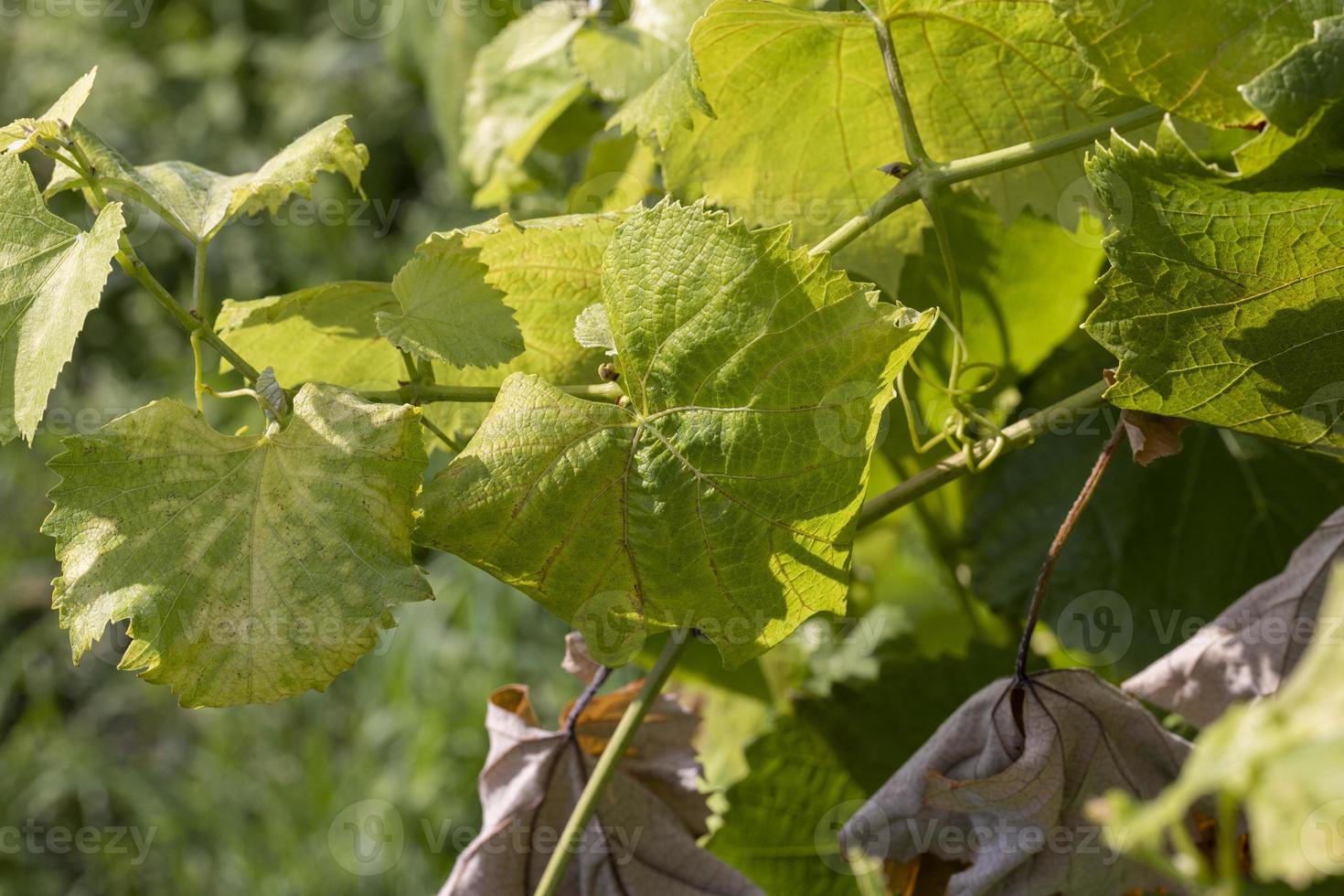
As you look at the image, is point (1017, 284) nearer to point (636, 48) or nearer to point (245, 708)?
point (636, 48)

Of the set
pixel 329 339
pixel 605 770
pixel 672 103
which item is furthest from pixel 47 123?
pixel 605 770

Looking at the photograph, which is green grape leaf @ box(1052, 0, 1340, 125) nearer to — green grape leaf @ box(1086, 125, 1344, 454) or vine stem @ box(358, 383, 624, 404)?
green grape leaf @ box(1086, 125, 1344, 454)

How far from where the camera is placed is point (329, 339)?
70 cm

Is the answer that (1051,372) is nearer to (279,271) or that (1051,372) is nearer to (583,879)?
(583,879)

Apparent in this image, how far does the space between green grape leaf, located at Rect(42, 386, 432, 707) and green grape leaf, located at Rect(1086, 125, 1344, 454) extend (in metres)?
0.31

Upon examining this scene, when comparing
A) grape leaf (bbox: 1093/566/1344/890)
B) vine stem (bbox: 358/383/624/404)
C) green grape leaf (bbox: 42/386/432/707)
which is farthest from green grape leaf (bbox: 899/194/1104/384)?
grape leaf (bbox: 1093/566/1344/890)

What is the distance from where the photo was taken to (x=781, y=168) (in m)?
0.72

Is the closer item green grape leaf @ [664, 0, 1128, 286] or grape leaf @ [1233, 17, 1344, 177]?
grape leaf @ [1233, 17, 1344, 177]

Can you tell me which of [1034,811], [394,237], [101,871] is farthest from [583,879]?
[394,237]

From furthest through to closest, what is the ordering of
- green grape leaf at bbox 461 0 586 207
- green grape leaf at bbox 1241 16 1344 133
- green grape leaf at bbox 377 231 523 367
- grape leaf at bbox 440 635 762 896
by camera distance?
green grape leaf at bbox 461 0 586 207
grape leaf at bbox 440 635 762 896
green grape leaf at bbox 377 231 523 367
green grape leaf at bbox 1241 16 1344 133

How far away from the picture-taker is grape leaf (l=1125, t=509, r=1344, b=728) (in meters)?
0.59

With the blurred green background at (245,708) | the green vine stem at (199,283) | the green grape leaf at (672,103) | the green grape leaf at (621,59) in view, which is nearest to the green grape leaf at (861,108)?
the green grape leaf at (672,103)

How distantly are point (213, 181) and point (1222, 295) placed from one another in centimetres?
50

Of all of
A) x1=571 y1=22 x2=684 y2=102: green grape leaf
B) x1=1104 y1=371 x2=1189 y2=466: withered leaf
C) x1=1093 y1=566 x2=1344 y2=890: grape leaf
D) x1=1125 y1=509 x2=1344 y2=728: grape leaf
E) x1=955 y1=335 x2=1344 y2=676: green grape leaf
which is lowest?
x1=955 y1=335 x2=1344 y2=676: green grape leaf
